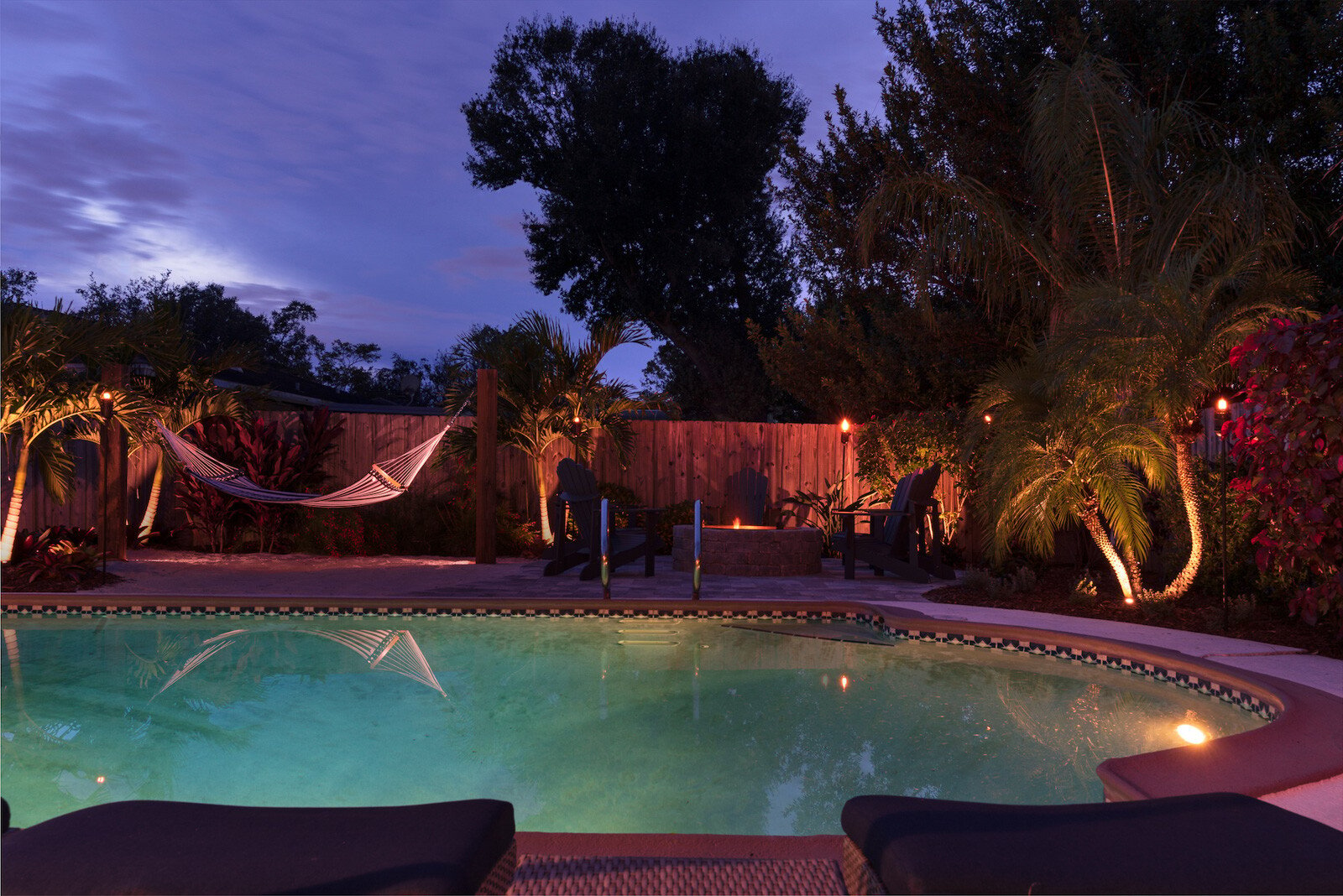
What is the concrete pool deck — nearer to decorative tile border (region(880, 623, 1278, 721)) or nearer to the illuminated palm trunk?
decorative tile border (region(880, 623, 1278, 721))

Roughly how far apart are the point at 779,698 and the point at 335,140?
1701 cm

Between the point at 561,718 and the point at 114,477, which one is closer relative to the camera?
the point at 561,718

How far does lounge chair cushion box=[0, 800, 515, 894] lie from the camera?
152 centimetres

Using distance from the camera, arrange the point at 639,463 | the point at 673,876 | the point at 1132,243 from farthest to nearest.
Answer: the point at 639,463 < the point at 1132,243 < the point at 673,876

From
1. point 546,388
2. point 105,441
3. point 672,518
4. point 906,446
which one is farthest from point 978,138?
point 105,441

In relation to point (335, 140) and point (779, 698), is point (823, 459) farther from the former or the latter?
point (335, 140)

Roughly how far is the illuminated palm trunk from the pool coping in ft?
4.30

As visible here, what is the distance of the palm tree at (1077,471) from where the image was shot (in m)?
5.66

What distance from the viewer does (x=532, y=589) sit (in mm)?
6844

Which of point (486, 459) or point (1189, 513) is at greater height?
point (486, 459)

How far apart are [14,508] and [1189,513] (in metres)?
8.89

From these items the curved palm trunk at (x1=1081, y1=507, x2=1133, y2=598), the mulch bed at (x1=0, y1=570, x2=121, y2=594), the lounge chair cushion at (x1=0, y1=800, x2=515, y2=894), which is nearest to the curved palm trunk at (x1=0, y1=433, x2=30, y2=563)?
the mulch bed at (x1=0, y1=570, x2=121, y2=594)

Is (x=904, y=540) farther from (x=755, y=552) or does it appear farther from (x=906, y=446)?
(x=906, y=446)

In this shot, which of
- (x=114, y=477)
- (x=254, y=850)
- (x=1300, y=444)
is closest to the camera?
(x=254, y=850)
